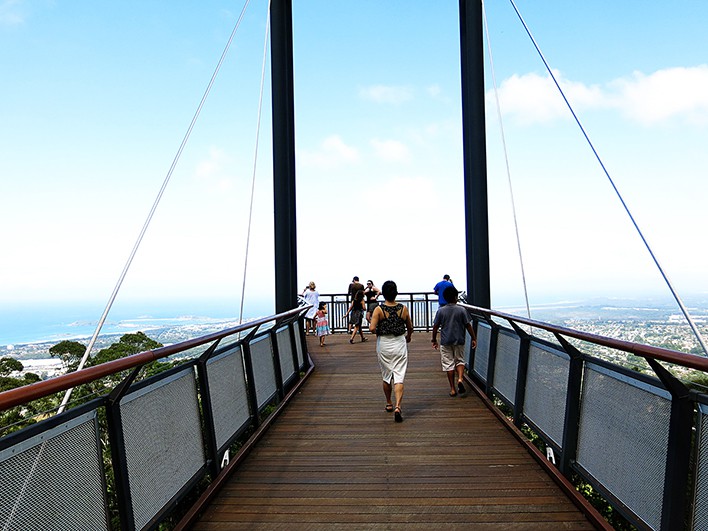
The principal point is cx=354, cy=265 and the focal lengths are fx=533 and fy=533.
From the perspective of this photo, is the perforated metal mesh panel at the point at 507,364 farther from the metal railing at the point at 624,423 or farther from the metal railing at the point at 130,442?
the metal railing at the point at 130,442

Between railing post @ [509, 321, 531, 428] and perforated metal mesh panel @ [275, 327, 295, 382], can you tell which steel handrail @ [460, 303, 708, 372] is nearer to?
railing post @ [509, 321, 531, 428]

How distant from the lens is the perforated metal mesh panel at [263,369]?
5.10 meters

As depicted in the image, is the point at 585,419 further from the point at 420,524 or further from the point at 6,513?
the point at 6,513

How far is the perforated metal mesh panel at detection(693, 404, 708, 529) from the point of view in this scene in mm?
2098

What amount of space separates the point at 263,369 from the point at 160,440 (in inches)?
101

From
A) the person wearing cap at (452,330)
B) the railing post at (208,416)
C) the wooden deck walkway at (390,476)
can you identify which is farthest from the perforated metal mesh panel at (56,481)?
the person wearing cap at (452,330)

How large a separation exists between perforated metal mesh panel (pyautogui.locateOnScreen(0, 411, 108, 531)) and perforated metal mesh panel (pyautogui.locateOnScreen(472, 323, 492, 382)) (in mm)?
4729

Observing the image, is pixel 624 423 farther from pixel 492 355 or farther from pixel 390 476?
pixel 492 355

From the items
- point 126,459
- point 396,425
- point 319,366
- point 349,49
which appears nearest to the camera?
point 126,459

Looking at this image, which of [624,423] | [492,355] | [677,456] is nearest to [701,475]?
[677,456]

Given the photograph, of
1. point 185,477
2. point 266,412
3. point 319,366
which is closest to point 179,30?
point 319,366

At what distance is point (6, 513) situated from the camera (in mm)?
1720

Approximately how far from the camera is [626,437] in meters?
2.79

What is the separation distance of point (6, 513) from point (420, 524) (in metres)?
2.08
